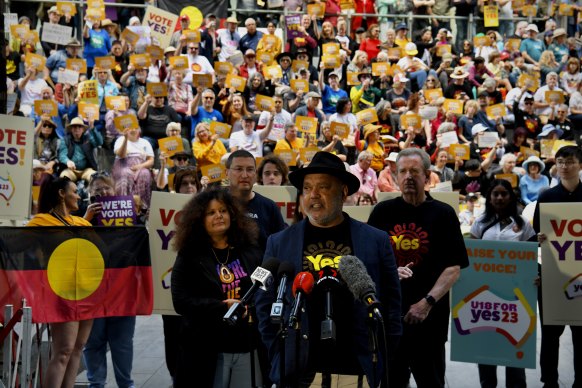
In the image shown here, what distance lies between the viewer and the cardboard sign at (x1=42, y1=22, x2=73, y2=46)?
1927cm

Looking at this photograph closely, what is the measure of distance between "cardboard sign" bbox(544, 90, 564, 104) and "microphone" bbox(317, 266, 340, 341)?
1537 cm

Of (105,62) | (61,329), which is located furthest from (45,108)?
(61,329)

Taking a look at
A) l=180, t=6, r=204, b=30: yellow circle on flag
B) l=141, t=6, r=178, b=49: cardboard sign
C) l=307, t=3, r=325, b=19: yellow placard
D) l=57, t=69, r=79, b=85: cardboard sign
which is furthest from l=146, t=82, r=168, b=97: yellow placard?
l=307, t=3, r=325, b=19: yellow placard

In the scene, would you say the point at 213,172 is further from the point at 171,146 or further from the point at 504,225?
the point at 171,146

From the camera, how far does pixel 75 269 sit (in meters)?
7.38

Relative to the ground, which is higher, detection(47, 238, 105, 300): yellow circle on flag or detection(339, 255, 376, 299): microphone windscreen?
detection(339, 255, 376, 299): microphone windscreen

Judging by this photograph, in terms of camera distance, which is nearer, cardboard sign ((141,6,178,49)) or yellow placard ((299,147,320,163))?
yellow placard ((299,147,320,163))

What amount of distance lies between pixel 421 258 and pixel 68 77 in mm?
11760

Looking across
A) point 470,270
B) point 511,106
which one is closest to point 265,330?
point 470,270

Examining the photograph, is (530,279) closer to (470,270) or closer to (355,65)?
(470,270)

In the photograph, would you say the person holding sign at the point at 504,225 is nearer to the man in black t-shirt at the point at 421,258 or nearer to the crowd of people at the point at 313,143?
the crowd of people at the point at 313,143

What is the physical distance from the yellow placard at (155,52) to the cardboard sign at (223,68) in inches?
41.0

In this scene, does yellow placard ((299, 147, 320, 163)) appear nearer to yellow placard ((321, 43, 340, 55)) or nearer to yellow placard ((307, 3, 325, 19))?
yellow placard ((321, 43, 340, 55))

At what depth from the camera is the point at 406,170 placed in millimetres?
6648
